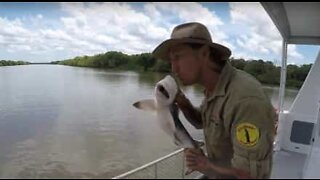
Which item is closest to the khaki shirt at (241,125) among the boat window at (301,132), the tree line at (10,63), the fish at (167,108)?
the fish at (167,108)

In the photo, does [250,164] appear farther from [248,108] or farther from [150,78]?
[150,78]

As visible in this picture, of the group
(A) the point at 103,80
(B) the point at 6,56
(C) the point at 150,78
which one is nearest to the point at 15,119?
(B) the point at 6,56

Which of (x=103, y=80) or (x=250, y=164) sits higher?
(x=103, y=80)

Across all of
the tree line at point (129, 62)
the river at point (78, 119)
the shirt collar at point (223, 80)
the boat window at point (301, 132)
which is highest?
the tree line at point (129, 62)

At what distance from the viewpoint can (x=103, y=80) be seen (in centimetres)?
121

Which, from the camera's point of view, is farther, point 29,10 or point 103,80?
point 103,80

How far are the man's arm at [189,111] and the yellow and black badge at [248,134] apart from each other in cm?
16

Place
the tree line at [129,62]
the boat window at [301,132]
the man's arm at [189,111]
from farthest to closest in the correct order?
1. the boat window at [301,132]
2. the tree line at [129,62]
3. the man's arm at [189,111]

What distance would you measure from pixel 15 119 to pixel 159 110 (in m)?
2.08

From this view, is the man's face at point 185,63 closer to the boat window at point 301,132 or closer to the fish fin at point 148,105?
the fish fin at point 148,105

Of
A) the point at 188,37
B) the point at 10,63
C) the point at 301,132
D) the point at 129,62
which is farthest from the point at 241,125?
the point at 301,132

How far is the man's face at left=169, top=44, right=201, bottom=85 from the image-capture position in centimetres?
80

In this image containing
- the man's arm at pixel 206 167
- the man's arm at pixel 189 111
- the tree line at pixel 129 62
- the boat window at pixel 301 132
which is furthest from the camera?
the boat window at pixel 301 132

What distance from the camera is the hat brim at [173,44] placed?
0.81 m
